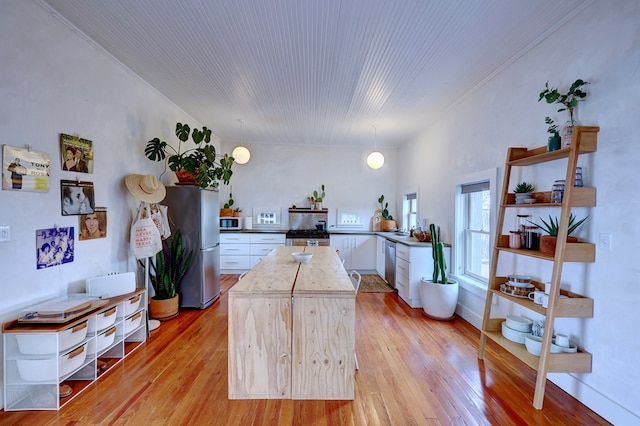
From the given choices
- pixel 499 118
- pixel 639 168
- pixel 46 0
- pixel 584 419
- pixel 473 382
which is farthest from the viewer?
pixel 499 118

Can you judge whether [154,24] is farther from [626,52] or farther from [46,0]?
[626,52]

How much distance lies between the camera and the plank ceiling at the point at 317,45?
6.50 ft

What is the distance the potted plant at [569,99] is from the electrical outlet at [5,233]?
12.4 feet

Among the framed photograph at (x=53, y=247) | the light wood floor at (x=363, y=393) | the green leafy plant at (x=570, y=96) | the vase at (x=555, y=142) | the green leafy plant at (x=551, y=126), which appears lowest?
the light wood floor at (x=363, y=393)

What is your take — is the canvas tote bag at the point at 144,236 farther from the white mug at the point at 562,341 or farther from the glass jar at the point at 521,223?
the white mug at the point at 562,341

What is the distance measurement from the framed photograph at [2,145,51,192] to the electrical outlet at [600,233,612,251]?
12.9 ft

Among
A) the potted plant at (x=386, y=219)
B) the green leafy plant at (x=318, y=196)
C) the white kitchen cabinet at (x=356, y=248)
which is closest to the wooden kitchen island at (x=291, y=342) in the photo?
the white kitchen cabinet at (x=356, y=248)

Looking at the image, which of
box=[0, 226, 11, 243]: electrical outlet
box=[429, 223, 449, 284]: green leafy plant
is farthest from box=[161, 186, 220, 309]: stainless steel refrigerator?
box=[429, 223, 449, 284]: green leafy plant

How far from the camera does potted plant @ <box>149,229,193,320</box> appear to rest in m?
3.32

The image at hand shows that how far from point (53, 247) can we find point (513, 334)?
12.3 feet

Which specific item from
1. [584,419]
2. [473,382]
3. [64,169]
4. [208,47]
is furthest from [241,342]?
[208,47]

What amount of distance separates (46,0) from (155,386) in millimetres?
2914

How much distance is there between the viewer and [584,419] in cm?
177

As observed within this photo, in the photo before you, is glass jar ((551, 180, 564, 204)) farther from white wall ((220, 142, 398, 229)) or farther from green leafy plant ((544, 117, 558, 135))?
white wall ((220, 142, 398, 229))
